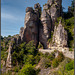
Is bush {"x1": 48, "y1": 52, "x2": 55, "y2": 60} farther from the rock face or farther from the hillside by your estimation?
the rock face

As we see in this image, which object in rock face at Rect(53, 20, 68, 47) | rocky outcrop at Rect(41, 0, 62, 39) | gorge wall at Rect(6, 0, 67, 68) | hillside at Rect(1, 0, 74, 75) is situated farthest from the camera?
rocky outcrop at Rect(41, 0, 62, 39)

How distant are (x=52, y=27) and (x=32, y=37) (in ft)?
21.0

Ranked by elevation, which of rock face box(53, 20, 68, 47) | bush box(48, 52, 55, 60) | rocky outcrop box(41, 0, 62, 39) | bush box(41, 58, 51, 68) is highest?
rocky outcrop box(41, 0, 62, 39)

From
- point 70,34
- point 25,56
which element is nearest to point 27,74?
point 25,56

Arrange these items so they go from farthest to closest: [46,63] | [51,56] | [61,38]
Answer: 1. [61,38]
2. [51,56]
3. [46,63]

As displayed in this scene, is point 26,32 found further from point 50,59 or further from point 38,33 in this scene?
point 50,59

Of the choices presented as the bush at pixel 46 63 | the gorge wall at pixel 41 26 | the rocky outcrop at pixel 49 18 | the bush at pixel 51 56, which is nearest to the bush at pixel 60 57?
the bush at pixel 51 56

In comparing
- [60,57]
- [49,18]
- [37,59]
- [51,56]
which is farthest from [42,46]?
[49,18]

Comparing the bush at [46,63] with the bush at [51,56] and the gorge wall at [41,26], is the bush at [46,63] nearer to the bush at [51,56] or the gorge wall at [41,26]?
the bush at [51,56]

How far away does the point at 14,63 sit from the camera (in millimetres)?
14680

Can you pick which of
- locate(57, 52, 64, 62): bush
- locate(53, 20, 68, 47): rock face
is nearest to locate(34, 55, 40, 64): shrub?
locate(57, 52, 64, 62): bush

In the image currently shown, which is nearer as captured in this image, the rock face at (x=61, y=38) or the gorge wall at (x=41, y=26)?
the rock face at (x=61, y=38)

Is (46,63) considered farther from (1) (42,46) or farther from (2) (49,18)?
(2) (49,18)

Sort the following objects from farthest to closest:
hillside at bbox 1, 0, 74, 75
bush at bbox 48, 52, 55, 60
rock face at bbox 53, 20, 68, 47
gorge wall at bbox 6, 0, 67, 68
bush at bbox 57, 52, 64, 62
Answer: gorge wall at bbox 6, 0, 67, 68, rock face at bbox 53, 20, 68, 47, bush at bbox 48, 52, 55, 60, hillside at bbox 1, 0, 74, 75, bush at bbox 57, 52, 64, 62
